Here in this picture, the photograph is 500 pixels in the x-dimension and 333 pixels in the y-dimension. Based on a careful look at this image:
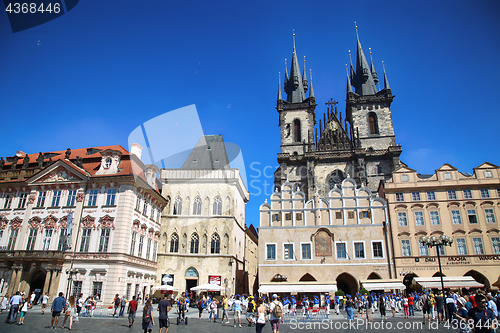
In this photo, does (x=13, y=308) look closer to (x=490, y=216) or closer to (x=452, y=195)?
(x=452, y=195)

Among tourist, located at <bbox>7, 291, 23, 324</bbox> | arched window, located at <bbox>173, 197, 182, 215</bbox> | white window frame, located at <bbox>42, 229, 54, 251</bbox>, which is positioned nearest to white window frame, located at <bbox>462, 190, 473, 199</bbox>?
arched window, located at <bbox>173, 197, 182, 215</bbox>

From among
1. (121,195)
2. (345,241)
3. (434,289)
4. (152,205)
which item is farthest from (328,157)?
(121,195)

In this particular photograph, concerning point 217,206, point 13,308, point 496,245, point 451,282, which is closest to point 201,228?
point 217,206

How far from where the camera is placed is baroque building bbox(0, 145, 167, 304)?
95.8 feet

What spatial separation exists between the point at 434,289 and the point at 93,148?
38412 millimetres

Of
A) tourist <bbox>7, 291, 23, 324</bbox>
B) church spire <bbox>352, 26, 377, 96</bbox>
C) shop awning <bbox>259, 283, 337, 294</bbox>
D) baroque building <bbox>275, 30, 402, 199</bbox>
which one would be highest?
church spire <bbox>352, 26, 377, 96</bbox>

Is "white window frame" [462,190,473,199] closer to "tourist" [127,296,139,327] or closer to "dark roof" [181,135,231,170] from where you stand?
"dark roof" [181,135,231,170]

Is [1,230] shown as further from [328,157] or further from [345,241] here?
[328,157]

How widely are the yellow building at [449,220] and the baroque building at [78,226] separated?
2529 centimetres

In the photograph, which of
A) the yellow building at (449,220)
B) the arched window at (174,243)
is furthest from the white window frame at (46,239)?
the yellow building at (449,220)

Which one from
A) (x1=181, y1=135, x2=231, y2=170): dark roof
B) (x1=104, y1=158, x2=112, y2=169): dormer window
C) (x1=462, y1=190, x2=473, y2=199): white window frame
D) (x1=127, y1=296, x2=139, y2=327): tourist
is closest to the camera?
(x1=127, y1=296, x2=139, y2=327): tourist

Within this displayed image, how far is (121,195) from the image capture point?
31.3 m

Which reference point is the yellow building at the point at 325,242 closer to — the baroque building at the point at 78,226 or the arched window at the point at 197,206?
the arched window at the point at 197,206

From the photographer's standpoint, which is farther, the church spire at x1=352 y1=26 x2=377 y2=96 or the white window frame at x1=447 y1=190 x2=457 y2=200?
the church spire at x1=352 y1=26 x2=377 y2=96
